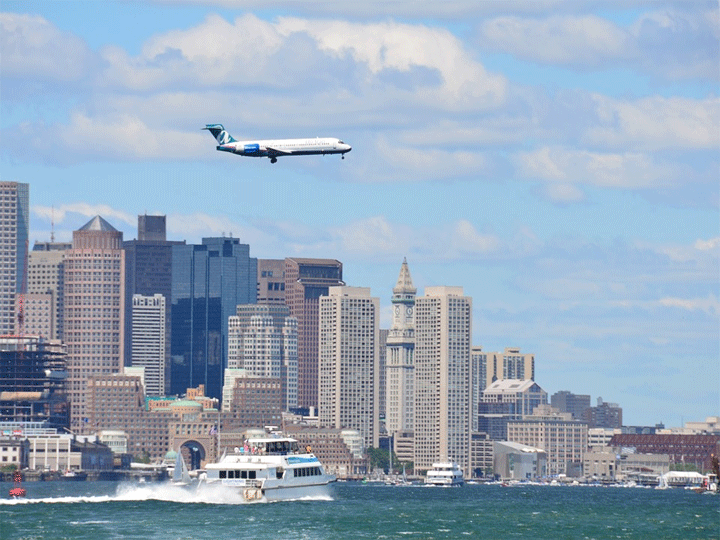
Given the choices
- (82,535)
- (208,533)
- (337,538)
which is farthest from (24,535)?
(337,538)

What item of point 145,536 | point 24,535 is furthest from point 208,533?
point 24,535

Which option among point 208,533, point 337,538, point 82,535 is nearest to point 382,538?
point 337,538

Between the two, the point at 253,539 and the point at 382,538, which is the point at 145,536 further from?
the point at 382,538

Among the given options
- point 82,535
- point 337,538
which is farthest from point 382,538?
point 82,535

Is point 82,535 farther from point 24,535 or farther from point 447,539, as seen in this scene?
point 447,539

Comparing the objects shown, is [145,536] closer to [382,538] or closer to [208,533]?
[208,533]

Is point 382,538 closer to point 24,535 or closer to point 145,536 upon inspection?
point 145,536
